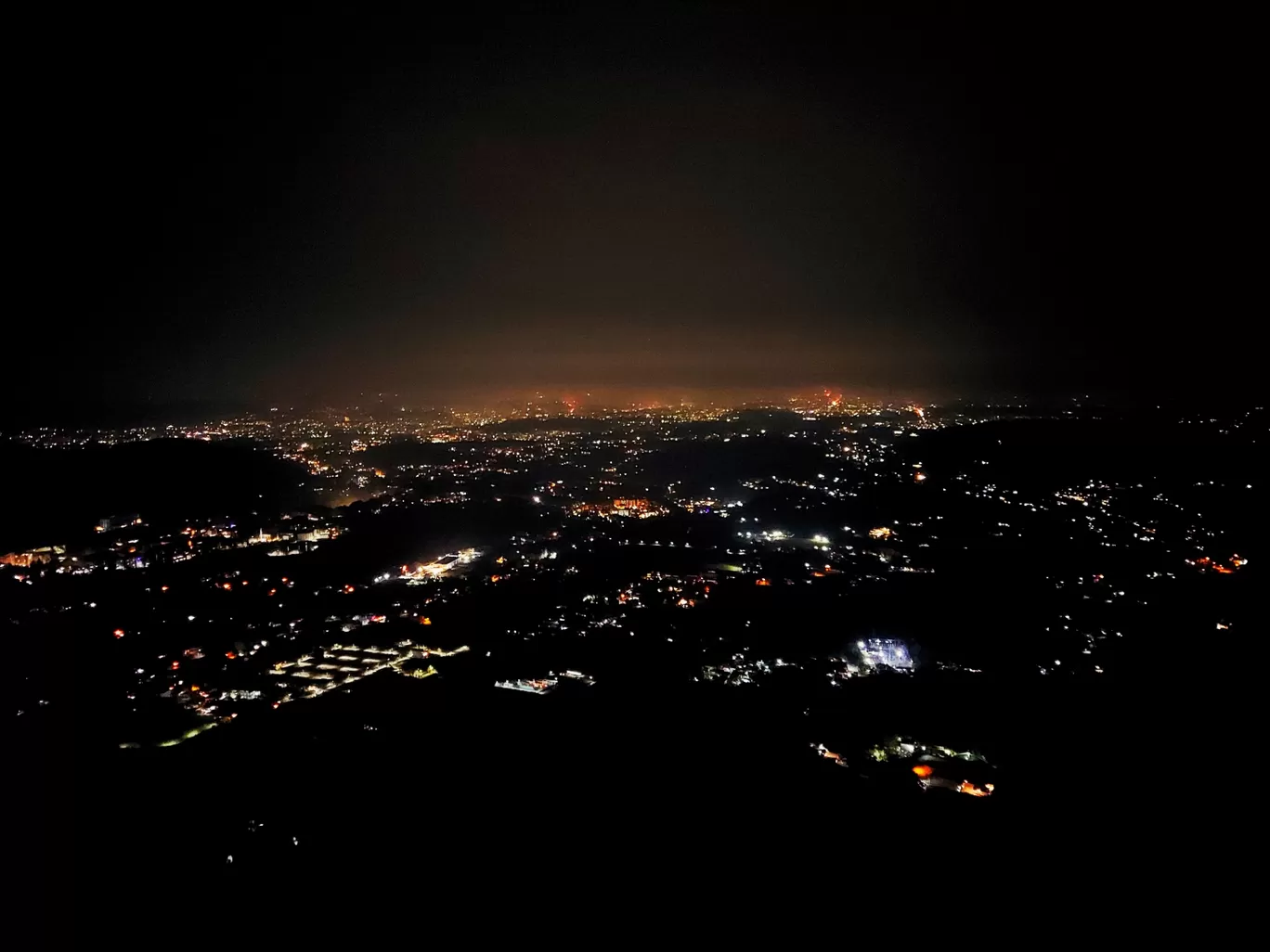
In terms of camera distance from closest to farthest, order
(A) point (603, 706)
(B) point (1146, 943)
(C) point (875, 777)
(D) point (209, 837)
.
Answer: (B) point (1146, 943), (D) point (209, 837), (C) point (875, 777), (A) point (603, 706)

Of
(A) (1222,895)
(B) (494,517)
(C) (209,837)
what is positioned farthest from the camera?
(B) (494,517)

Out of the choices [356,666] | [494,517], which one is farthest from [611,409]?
[356,666]

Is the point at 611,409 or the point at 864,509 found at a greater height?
the point at 611,409

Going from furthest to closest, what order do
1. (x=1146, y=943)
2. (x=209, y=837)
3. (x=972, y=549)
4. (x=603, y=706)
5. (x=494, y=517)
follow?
(x=494, y=517) → (x=972, y=549) → (x=603, y=706) → (x=209, y=837) → (x=1146, y=943)

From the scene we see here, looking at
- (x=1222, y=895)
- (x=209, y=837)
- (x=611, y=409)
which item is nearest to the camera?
(x=1222, y=895)

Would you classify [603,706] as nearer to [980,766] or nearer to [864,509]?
[980,766]

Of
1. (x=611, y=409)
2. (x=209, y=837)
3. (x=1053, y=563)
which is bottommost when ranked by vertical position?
(x=209, y=837)

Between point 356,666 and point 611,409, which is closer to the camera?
point 356,666

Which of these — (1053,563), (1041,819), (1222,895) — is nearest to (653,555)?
(1053,563)

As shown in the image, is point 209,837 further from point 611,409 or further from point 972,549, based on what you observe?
point 611,409

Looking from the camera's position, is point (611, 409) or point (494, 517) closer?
point (494, 517)
